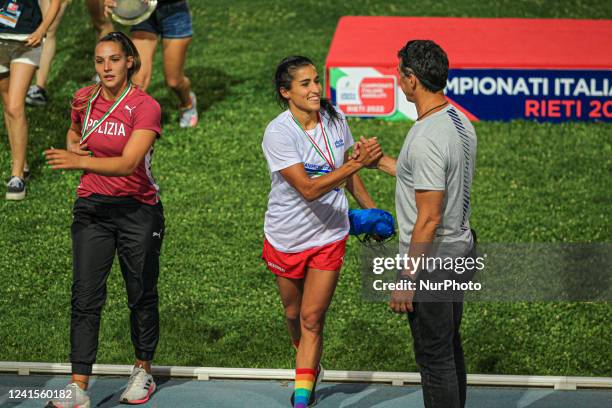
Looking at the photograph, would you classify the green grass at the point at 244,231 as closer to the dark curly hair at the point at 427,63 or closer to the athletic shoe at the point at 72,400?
the athletic shoe at the point at 72,400

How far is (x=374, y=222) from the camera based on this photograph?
6.32 metres

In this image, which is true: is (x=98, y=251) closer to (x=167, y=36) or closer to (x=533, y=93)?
(x=167, y=36)

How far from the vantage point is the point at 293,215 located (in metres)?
6.33

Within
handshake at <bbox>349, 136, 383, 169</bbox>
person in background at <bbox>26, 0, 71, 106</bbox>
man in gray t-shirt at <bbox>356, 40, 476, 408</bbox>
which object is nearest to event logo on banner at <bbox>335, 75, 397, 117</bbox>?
person in background at <bbox>26, 0, 71, 106</bbox>

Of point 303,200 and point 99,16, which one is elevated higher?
point 303,200

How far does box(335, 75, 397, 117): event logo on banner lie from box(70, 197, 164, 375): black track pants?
5209 mm

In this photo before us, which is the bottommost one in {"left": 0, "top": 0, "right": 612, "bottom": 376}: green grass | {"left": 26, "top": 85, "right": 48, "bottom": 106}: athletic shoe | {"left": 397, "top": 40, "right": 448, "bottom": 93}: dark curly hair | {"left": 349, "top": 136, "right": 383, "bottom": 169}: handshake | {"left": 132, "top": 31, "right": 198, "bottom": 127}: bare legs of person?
{"left": 0, "top": 0, "right": 612, "bottom": 376}: green grass

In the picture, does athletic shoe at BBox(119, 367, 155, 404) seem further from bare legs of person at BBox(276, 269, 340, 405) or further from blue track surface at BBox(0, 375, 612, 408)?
bare legs of person at BBox(276, 269, 340, 405)

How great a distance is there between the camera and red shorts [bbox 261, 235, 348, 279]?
20.9 ft

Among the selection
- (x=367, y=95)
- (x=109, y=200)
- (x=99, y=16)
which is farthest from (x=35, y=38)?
(x=367, y=95)

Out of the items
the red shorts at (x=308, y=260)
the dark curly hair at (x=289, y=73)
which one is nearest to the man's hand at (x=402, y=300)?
the red shorts at (x=308, y=260)

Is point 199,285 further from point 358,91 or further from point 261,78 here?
point 261,78

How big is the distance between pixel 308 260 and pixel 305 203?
326 mm

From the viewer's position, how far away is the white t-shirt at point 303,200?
6.19 m
